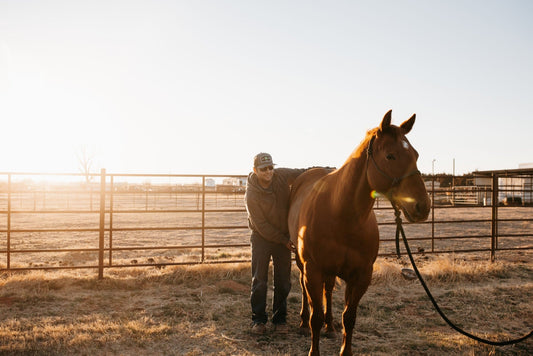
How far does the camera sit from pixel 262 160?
361 cm

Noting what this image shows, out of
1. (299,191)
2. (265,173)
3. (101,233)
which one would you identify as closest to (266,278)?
(299,191)

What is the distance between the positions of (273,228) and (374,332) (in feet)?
5.10

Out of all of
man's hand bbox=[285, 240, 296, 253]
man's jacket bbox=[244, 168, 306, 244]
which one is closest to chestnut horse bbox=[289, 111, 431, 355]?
man's hand bbox=[285, 240, 296, 253]

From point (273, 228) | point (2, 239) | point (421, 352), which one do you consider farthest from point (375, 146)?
point (2, 239)

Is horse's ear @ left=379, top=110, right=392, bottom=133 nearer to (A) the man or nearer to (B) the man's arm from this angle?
(A) the man

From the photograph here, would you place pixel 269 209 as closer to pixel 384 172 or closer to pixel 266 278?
→ pixel 266 278

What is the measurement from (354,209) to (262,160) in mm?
1338

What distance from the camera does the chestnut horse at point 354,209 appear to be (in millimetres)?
2090

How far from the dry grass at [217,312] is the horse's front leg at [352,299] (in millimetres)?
402

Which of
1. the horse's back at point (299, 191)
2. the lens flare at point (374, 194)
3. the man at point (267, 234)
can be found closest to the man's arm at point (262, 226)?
the man at point (267, 234)

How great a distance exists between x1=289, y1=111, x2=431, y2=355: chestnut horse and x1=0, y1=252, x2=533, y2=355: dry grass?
0.92 meters

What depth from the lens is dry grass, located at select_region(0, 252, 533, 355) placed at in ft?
10.9

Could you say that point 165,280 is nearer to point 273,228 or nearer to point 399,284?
point 273,228

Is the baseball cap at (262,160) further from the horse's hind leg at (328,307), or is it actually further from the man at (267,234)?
the horse's hind leg at (328,307)
